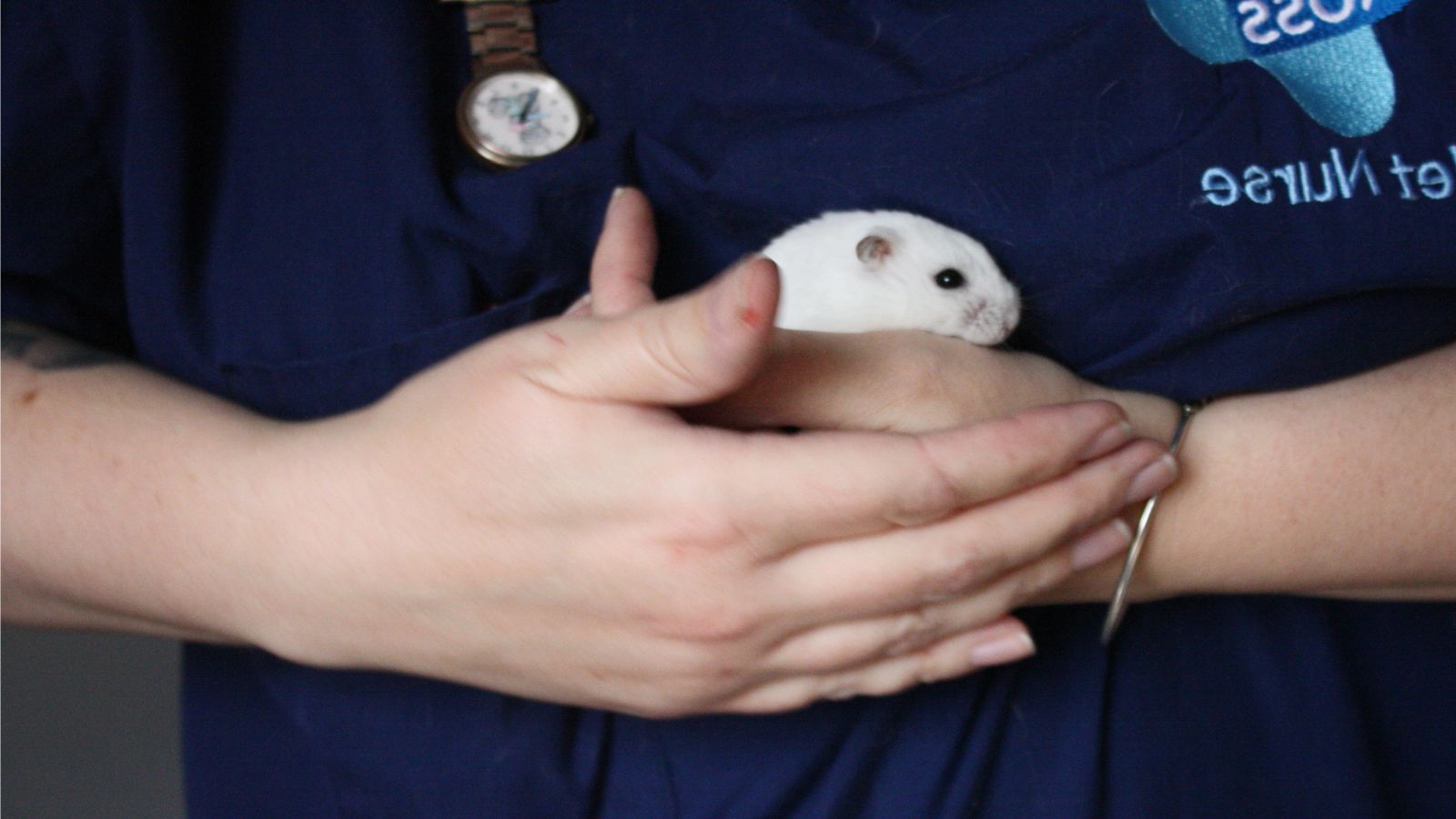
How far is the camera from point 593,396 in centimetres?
62

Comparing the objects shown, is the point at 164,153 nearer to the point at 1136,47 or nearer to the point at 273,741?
the point at 273,741

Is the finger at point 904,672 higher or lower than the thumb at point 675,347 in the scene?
lower

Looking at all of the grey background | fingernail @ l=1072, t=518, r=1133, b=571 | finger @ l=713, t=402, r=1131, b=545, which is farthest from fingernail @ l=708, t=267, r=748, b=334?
Answer: the grey background

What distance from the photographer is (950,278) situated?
36.7 inches

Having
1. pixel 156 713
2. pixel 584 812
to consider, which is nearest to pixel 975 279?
pixel 584 812

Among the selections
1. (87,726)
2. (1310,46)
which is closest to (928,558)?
(1310,46)

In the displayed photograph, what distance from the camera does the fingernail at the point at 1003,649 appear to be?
73 cm

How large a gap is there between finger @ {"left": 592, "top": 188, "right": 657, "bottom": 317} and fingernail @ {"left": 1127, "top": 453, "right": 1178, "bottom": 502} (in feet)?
1.14

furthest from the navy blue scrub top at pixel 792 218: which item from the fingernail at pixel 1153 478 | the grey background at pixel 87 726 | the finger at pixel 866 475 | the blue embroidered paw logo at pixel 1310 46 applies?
the grey background at pixel 87 726

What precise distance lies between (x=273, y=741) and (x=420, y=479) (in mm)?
383

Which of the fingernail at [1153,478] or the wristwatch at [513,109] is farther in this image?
the wristwatch at [513,109]

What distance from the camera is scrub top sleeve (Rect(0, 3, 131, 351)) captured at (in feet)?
2.50

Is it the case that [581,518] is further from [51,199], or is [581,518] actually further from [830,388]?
[51,199]

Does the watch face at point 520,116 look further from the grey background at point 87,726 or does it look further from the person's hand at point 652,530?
the grey background at point 87,726
